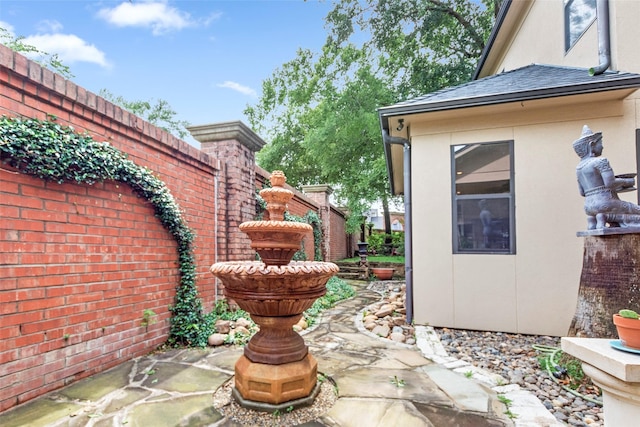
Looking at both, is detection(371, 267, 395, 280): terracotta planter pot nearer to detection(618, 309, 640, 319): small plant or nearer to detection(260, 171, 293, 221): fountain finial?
detection(260, 171, 293, 221): fountain finial

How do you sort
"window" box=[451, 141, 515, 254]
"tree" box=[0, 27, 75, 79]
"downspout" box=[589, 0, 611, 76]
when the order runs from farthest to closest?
"tree" box=[0, 27, 75, 79] < "window" box=[451, 141, 515, 254] < "downspout" box=[589, 0, 611, 76]

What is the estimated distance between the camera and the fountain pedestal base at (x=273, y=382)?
2.09m

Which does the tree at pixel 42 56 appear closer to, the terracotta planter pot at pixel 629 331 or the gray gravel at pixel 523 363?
the gray gravel at pixel 523 363

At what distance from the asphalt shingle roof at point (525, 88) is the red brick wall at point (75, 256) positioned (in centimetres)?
319

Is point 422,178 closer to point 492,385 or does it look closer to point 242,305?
point 492,385

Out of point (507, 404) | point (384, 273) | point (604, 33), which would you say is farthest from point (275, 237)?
point (384, 273)

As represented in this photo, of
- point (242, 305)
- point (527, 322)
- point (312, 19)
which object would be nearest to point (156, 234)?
point (242, 305)

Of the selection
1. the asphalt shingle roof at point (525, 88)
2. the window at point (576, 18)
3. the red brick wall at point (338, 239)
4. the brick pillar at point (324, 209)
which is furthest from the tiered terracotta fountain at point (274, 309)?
the red brick wall at point (338, 239)

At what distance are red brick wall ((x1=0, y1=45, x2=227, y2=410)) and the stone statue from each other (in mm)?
4220

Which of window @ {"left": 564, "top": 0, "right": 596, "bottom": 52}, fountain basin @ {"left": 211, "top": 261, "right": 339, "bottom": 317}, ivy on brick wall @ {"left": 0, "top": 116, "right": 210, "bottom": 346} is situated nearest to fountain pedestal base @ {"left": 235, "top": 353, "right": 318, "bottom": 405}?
fountain basin @ {"left": 211, "top": 261, "right": 339, "bottom": 317}

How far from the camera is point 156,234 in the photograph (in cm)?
329

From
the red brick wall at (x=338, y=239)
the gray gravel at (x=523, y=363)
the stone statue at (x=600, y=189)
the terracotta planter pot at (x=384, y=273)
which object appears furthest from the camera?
the red brick wall at (x=338, y=239)

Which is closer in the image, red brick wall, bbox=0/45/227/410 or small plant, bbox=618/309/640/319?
small plant, bbox=618/309/640/319

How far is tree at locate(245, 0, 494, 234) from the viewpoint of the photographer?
1015cm
